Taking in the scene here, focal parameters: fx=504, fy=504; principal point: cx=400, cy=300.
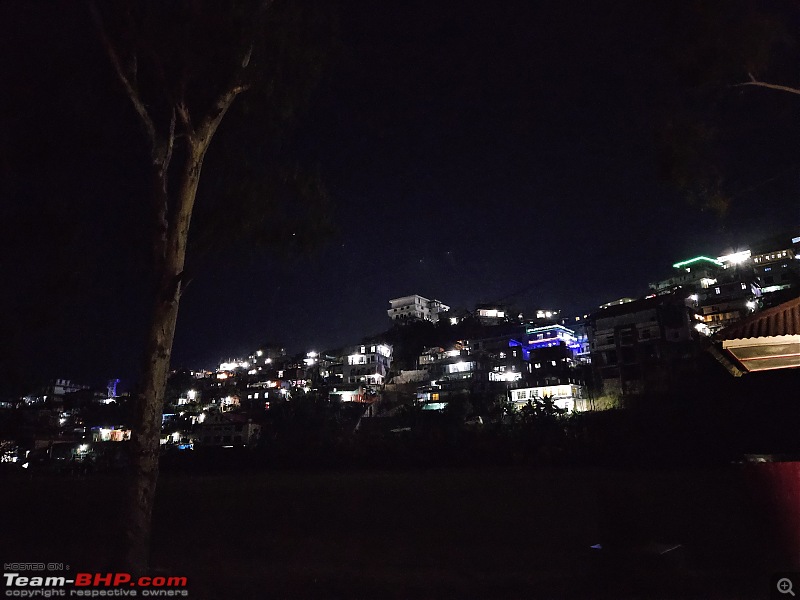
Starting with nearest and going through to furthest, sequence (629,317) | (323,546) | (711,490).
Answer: (323,546) < (711,490) < (629,317)

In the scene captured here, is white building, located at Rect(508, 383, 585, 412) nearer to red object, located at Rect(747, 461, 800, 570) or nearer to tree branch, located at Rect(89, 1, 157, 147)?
red object, located at Rect(747, 461, 800, 570)

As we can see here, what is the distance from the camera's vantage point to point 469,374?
4922cm

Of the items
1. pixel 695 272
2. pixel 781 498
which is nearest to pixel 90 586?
pixel 781 498

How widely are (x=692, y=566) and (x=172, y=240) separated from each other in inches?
329

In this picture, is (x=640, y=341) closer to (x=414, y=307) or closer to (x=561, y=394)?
(x=561, y=394)

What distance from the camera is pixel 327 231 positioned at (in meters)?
7.94

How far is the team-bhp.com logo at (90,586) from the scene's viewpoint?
4.57m

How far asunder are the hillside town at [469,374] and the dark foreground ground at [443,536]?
27.8ft

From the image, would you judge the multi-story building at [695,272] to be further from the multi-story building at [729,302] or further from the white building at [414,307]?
the white building at [414,307]

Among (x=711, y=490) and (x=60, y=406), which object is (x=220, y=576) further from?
(x=60, y=406)

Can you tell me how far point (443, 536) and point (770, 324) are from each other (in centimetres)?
795

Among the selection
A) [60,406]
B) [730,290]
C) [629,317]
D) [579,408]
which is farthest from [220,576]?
[60,406]

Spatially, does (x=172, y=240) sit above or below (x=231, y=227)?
below

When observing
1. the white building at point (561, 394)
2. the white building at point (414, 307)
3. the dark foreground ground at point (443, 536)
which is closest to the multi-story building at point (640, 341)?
the white building at point (561, 394)
